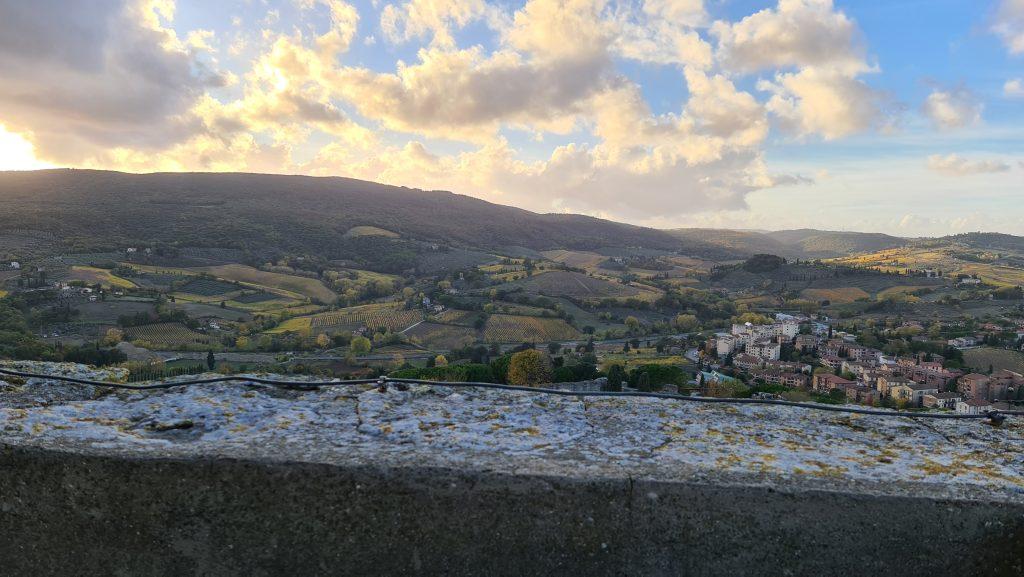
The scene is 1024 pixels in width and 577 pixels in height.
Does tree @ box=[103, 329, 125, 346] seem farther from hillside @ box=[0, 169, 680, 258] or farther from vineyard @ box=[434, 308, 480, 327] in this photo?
hillside @ box=[0, 169, 680, 258]

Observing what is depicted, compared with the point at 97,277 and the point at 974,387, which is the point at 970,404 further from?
the point at 97,277

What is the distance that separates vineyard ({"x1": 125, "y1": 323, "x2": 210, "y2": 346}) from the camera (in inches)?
2164

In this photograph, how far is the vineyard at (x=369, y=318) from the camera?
69.8m

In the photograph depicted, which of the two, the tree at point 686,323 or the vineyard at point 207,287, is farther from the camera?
the tree at point 686,323

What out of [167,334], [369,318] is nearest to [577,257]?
[369,318]

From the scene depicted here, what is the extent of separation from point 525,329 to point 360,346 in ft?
81.2

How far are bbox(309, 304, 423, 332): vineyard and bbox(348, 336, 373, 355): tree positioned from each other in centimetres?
986

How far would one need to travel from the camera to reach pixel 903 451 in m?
2.60

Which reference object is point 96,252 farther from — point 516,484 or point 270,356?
point 516,484

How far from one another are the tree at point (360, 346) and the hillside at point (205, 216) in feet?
248

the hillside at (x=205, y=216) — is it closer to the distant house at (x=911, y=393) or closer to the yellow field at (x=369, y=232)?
the yellow field at (x=369, y=232)

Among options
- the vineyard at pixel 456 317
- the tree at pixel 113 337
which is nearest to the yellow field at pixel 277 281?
the vineyard at pixel 456 317

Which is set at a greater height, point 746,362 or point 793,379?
point 793,379

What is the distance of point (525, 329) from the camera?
246 feet
